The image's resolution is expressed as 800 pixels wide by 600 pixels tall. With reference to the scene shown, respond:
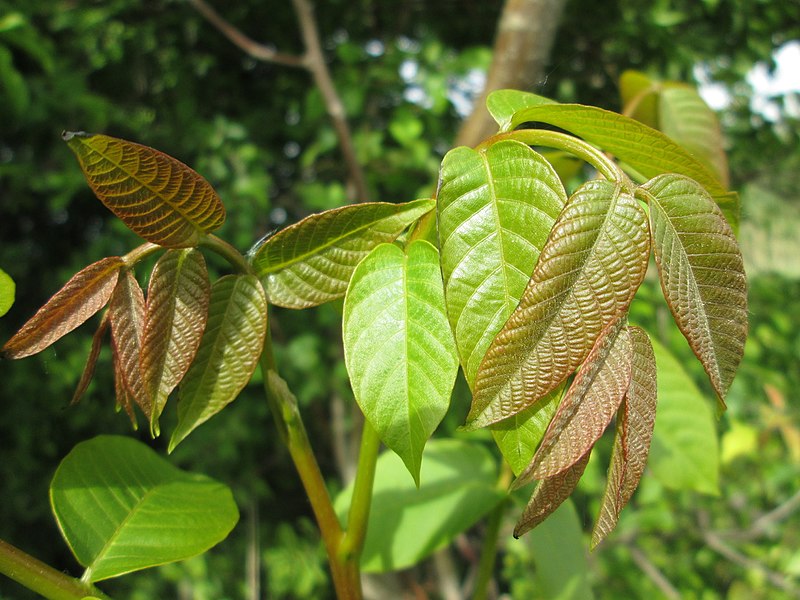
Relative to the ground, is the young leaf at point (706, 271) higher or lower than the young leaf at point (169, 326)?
higher

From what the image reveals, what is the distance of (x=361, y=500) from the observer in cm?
51

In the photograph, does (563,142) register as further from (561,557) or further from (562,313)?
(561,557)

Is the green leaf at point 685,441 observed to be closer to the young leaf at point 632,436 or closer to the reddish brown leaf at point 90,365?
the young leaf at point 632,436

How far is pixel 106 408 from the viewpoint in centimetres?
221

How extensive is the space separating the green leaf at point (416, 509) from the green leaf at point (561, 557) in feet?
0.21

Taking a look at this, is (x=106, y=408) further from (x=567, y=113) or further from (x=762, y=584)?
(x=762, y=584)

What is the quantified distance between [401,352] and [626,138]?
19 cm

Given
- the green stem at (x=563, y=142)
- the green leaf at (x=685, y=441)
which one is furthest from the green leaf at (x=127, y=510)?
the green leaf at (x=685, y=441)

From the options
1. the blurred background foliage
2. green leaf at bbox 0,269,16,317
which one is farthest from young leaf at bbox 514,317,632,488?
the blurred background foliage

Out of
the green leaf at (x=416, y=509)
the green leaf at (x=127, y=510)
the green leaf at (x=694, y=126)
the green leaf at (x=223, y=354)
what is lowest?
the green leaf at (x=416, y=509)

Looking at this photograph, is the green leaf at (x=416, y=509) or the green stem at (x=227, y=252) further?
the green leaf at (x=416, y=509)

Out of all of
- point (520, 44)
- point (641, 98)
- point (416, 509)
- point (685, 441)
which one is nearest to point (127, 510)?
point (416, 509)

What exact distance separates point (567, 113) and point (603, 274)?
12 cm

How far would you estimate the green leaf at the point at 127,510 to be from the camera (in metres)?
0.52
